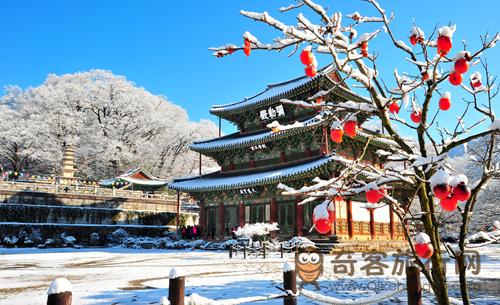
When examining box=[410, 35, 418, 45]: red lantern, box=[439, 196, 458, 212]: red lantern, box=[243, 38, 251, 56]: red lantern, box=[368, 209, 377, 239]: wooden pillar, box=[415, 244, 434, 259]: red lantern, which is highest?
A: box=[410, 35, 418, 45]: red lantern

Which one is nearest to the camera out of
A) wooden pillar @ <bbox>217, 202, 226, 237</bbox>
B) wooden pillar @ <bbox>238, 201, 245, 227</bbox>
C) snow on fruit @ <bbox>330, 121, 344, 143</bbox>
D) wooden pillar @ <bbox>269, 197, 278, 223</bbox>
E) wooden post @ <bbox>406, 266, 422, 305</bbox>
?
snow on fruit @ <bbox>330, 121, 344, 143</bbox>

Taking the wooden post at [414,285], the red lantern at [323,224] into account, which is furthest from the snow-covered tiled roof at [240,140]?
the red lantern at [323,224]

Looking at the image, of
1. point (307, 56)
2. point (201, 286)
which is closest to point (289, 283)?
point (307, 56)

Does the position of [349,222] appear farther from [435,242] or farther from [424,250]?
[424,250]

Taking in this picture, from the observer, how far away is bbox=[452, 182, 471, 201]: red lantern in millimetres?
1891

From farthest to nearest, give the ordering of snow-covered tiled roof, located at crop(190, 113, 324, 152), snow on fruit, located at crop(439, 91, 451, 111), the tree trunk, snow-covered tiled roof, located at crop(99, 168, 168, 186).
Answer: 1. snow-covered tiled roof, located at crop(99, 168, 168, 186)
2. snow-covered tiled roof, located at crop(190, 113, 324, 152)
3. snow on fruit, located at crop(439, 91, 451, 111)
4. the tree trunk

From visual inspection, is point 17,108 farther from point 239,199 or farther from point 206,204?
point 239,199

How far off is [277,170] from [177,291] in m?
19.5

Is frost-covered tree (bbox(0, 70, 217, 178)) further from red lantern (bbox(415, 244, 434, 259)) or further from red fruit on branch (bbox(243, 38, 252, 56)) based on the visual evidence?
red lantern (bbox(415, 244, 434, 259))

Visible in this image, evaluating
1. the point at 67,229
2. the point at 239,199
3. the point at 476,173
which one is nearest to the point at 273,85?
the point at 239,199

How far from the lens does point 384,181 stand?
8.11 ft

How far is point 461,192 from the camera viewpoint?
1912 mm

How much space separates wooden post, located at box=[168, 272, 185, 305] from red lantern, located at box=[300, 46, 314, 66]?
6.21 ft

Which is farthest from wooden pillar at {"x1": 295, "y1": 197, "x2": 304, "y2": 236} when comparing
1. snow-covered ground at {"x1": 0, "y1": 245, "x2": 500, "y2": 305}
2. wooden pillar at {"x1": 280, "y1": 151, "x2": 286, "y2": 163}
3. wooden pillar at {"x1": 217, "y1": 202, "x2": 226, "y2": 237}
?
snow-covered ground at {"x1": 0, "y1": 245, "x2": 500, "y2": 305}
